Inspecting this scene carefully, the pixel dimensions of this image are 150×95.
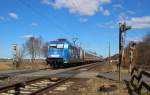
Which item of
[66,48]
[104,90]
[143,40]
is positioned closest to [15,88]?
[104,90]

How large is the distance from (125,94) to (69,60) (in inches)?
1365

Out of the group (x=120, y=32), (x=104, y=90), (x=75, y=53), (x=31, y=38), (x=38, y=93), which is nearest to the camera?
(x=38, y=93)

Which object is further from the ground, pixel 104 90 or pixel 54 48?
pixel 54 48

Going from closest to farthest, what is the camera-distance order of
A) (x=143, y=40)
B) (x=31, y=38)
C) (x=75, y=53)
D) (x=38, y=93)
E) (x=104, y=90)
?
(x=38, y=93)
(x=104, y=90)
(x=75, y=53)
(x=31, y=38)
(x=143, y=40)

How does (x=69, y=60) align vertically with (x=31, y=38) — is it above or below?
below

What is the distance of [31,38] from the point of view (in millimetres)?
99625

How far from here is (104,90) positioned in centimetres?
1658

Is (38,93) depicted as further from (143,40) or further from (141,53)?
(143,40)

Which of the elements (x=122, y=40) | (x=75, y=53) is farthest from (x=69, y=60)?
(x=122, y=40)

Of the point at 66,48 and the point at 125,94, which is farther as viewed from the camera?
the point at 66,48

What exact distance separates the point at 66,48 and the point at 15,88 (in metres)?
31.1

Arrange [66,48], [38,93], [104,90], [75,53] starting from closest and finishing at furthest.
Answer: [38,93] < [104,90] < [66,48] < [75,53]

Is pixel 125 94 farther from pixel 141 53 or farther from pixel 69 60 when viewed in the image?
pixel 141 53

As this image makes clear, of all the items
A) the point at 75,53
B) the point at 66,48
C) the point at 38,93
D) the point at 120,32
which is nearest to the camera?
the point at 38,93
